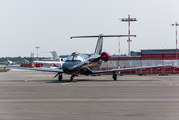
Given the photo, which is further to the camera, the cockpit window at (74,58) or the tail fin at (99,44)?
the tail fin at (99,44)

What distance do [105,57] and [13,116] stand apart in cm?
2007

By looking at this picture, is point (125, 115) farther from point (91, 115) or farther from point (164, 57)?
point (164, 57)

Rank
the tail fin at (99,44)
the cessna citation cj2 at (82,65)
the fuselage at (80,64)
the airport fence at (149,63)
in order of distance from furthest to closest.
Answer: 1. the airport fence at (149,63)
2. the tail fin at (99,44)
3. the cessna citation cj2 at (82,65)
4. the fuselage at (80,64)

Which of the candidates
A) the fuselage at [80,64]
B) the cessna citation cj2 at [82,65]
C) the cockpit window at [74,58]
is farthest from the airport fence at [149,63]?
the cockpit window at [74,58]

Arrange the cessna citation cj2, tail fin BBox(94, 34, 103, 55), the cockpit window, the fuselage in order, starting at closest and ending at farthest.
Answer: the fuselage
the cessna citation cj2
the cockpit window
tail fin BBox(94, 34, 103, 55)

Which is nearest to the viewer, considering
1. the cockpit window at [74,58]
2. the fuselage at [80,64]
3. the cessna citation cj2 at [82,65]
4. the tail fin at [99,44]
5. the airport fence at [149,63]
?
the fuselage at [80,64]

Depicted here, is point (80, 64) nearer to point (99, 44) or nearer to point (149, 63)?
point (99, 44)

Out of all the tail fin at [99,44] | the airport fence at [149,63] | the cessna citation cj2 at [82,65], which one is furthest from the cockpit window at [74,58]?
the airport fence at [149,63]

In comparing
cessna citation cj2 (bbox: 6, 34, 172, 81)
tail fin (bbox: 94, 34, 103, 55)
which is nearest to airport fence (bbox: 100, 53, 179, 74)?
tail fin (bbox: 94, 34, 103, 55)

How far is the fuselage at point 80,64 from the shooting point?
23117 millimetres

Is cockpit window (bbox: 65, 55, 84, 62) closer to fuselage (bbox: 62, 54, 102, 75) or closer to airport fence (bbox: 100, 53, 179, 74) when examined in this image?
fuselage (bbox: 62, 54, 102, 75)

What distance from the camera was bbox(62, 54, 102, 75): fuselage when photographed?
23117mm

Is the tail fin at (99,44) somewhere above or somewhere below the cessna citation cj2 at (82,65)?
above

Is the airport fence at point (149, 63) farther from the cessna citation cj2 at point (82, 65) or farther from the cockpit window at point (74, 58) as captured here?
the cockpit window at point (74, 58)
